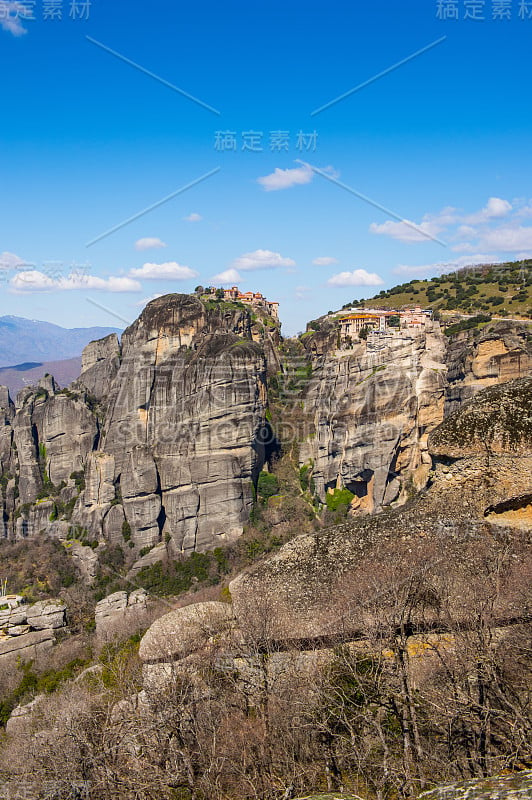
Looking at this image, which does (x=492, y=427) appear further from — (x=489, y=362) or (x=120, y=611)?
(x=489, y=362)

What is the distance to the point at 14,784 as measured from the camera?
1104 cm

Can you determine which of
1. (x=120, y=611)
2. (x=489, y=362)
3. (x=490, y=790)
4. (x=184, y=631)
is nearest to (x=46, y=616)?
(x=120, y=611)

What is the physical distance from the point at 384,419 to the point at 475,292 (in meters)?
34.5

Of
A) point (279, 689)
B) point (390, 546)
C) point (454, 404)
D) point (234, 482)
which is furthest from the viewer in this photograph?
point (234, 482)

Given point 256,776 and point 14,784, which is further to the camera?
point 14,784

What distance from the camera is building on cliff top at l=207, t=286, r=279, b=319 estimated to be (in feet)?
253

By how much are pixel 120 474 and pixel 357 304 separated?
50.8 metres

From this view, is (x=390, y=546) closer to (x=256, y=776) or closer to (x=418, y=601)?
(x=418, y=601)

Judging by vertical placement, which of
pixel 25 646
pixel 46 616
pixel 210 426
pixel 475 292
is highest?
pixel 475 292

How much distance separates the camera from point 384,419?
43.2 m

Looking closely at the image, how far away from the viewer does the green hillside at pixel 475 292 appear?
60625 mm

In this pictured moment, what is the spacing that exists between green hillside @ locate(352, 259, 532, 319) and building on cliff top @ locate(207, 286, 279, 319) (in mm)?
12584

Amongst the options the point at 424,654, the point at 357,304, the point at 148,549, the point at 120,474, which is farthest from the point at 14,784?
the point at 357,304

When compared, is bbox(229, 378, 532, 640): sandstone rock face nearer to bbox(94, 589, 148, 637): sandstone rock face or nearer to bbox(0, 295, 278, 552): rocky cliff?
bbox(94, 589, 148, 637): sandstone rock face
